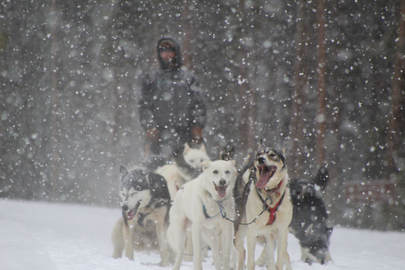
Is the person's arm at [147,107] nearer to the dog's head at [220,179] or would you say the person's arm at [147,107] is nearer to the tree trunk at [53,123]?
the dog's head at [220,179]

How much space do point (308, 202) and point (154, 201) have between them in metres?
1.77

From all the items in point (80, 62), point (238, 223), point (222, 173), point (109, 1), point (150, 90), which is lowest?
point (238, 223)

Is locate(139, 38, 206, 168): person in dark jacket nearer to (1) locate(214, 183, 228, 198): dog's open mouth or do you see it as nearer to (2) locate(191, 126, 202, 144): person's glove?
(2) locate(191, 126, 202, 144): person's glove

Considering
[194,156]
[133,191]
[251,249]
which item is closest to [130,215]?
[133,191]

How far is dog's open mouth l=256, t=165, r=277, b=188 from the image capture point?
4770mm

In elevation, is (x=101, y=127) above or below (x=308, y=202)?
above

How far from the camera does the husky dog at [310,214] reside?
5691 mm

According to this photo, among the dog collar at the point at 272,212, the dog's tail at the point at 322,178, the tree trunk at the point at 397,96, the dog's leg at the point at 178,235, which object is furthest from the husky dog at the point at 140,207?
the tree trunk at the point at 397,96

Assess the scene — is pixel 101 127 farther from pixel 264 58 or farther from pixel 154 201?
pixel 154 201

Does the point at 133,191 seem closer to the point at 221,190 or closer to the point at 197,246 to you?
the point at 197,246

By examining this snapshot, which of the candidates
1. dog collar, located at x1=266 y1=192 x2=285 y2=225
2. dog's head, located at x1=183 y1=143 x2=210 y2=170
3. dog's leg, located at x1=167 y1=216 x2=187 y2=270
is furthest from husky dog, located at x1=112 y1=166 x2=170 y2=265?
dog collar, located at x1=266 y1=192 x2=285 y2=225

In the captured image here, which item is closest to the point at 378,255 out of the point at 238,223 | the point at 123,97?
the point at 238,223

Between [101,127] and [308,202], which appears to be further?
[101,127]

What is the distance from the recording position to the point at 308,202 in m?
5.70
